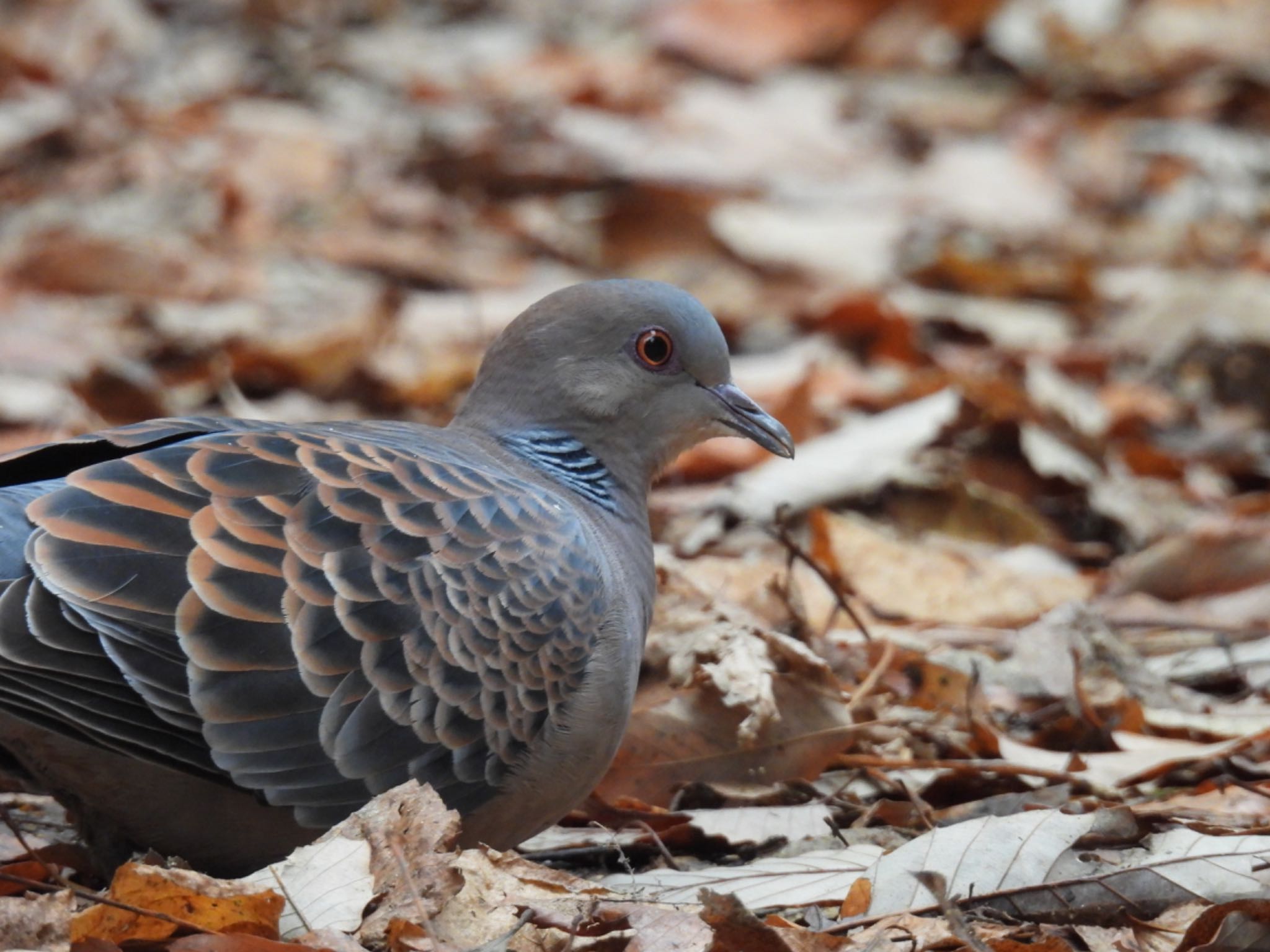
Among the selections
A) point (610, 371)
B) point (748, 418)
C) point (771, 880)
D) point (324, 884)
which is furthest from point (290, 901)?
point (748, 418)

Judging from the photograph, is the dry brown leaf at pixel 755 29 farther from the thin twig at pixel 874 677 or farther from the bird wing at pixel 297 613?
the bird wing at pixel 297 613

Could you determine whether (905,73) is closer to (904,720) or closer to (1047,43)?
(1047,43)

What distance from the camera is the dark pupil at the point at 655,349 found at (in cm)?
392

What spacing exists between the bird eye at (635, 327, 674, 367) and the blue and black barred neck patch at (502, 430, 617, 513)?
230 millimetres

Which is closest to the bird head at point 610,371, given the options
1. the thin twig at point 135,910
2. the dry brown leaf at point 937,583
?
the dry brown leaf at point 937,583

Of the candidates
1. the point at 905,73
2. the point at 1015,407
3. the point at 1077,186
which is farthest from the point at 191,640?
the point at 905,73

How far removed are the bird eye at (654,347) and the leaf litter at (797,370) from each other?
435 millimetres

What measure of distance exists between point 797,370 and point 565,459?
114 inches

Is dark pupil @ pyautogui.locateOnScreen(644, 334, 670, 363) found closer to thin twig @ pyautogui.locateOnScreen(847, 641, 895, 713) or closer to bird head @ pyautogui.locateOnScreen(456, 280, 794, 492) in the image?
bird head @ pyautogui.locateOnScreen(456, 280, 794, 492)

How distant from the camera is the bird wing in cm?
285

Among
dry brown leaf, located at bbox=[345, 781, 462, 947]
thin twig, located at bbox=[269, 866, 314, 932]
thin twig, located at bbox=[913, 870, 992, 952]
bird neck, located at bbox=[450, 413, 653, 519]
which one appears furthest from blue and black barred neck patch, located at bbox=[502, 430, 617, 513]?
thin twig, located at bbox=[913, 870, 992, 952]

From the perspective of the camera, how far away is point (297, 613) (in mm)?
2971

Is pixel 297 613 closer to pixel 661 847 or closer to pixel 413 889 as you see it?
pixel 413 889

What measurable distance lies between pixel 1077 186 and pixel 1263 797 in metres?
6.79
